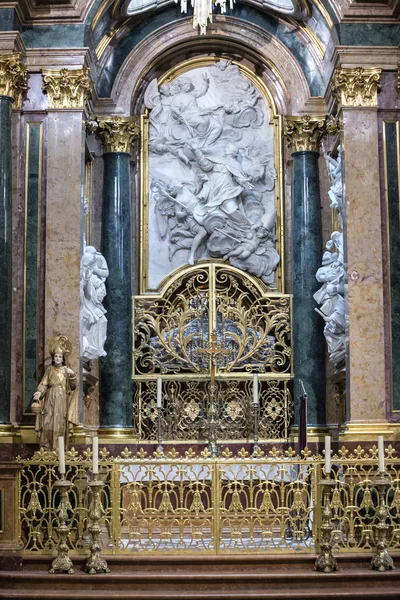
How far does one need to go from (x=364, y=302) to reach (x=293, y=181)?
327 cm

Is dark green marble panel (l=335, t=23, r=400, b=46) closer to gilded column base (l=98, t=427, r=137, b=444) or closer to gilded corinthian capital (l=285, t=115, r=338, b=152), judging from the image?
gilded corinthian capital (l=285, t=115, r=338, b=152)

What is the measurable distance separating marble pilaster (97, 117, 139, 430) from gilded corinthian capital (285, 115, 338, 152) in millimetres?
2382

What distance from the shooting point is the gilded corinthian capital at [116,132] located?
15.6 meters

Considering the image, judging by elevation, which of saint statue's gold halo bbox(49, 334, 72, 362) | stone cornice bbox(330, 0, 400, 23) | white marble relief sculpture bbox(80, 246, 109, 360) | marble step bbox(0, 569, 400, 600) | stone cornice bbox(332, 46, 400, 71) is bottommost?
marble step bbox(0, 569, 400, 600)

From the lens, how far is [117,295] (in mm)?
15375

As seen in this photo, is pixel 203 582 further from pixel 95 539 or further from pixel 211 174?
pixel 211 174

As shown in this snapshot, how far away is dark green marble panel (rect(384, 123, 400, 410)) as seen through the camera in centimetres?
1316

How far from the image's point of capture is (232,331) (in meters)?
15.6

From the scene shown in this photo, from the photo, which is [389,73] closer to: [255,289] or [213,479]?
[255,289]

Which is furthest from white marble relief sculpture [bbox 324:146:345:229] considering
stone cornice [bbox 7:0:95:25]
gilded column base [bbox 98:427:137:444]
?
gilded column base [bbox 98:427:137:444]

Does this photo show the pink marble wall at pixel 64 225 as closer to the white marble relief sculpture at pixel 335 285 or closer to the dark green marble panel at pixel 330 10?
the white marble relief sculpture at pixel 335 285

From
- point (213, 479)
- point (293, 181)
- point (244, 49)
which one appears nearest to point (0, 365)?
point (213, 479)

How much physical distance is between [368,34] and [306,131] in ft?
7.17

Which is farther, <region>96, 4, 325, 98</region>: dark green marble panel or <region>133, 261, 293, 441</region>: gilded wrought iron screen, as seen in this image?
<region>96, 4, 325, 98</region>: dark green marble panel
